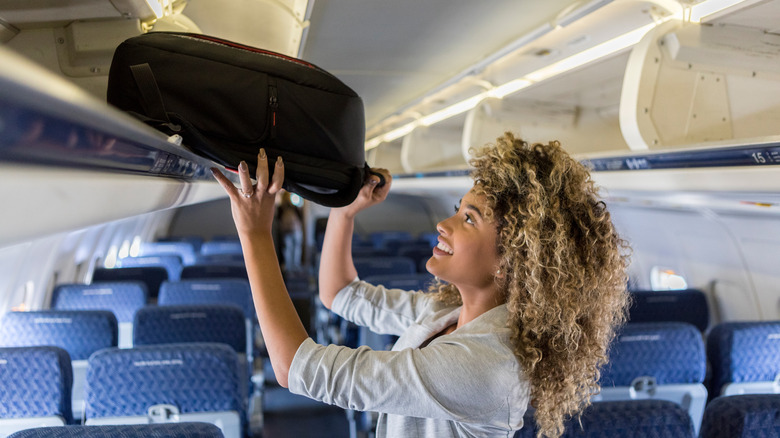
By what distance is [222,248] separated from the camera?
327 inches

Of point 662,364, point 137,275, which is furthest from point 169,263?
point 662,364

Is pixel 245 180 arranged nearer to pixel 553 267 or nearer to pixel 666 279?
pixel 553 267

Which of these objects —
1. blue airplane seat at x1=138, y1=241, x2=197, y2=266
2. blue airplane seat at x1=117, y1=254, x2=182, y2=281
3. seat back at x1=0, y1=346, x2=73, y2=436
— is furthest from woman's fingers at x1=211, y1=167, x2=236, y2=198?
blue airplane seat at x1=138, y1=241, x2=197, y2=266

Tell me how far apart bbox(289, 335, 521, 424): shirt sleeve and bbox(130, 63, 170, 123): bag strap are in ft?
2.03

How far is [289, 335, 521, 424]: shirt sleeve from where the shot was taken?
141cm

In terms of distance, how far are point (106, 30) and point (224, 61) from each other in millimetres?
476

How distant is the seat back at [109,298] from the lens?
4.14 m

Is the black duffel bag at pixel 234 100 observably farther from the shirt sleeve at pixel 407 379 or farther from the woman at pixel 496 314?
the shirt sleeve at pixel 407 379

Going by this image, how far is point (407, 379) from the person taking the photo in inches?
56.1

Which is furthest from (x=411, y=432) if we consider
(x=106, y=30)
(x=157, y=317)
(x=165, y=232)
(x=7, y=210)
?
(x=165, y=232)

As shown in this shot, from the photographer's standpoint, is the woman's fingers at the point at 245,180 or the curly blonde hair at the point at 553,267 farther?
the curly blonde hair at the point at 553,267

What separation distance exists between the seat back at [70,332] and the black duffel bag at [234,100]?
81.5 inches

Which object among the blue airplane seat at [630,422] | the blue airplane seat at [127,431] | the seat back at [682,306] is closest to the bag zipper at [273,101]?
the blue airplane seat at [127,431]

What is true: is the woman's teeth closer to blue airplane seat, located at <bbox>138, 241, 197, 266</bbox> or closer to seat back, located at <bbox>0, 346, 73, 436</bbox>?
seat back, located at <bbox>0, 346, 73, 436</bbox>
